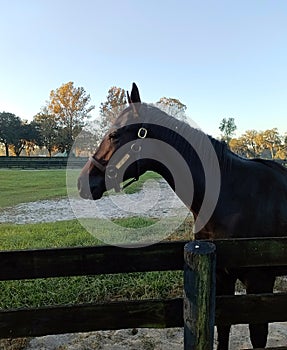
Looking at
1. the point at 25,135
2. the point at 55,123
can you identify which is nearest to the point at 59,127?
the point at 55,123

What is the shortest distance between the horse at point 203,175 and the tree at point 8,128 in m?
55.6

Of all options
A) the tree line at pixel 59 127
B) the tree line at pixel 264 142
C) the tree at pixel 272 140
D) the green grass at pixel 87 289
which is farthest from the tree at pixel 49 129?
the green grass at pixel 87 289

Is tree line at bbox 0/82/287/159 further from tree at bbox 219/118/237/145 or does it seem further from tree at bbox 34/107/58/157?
tree at bbox 219/118/237/145

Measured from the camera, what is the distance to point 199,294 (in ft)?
5.21

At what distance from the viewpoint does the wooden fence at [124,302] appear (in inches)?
67.8

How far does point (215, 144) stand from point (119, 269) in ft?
4.74

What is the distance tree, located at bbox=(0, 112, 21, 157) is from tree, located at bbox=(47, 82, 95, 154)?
348 inches

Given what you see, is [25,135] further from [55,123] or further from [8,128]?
[55,123]

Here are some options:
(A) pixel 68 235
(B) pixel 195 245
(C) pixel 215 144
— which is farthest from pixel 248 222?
(A) pixel 68 235

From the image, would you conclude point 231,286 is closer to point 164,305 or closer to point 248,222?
point 248,222

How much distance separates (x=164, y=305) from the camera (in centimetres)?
176

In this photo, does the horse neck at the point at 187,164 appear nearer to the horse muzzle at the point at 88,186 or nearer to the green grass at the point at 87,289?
the horse muzzle at the point at 88,186

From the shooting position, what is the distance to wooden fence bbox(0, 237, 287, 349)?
1.72 metres

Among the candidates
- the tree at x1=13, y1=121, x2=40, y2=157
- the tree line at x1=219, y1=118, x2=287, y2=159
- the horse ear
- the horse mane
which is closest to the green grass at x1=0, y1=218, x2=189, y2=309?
the horse mane
